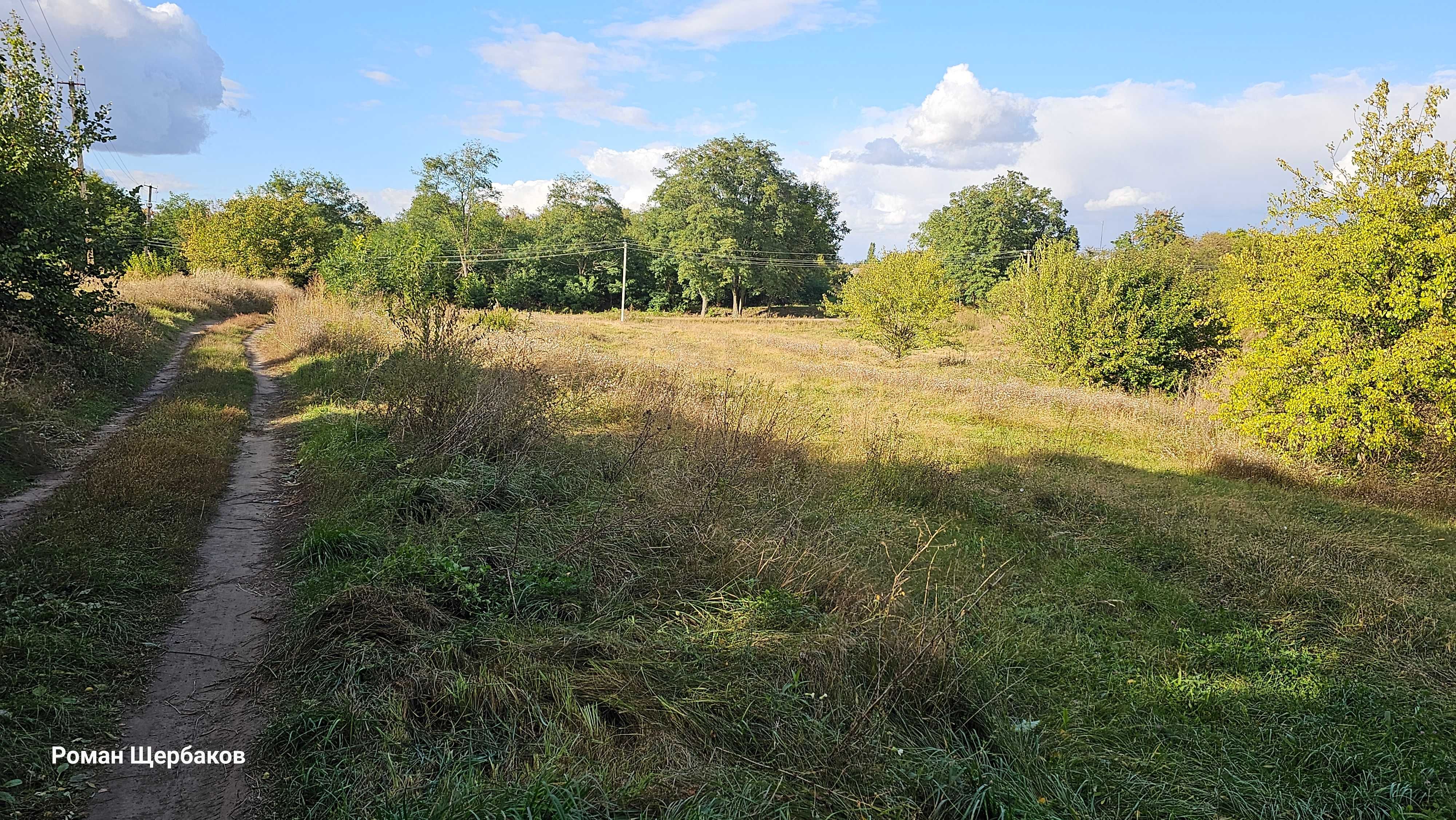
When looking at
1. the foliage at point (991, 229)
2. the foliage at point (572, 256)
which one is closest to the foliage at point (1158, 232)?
the foliage at point (991, 229)

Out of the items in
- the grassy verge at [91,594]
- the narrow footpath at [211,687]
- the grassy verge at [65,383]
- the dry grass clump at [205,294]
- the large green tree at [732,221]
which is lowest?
the narrow footpath at [211,687]

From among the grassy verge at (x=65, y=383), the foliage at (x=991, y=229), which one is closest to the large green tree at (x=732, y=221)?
the foliage at (x=991, y=229)

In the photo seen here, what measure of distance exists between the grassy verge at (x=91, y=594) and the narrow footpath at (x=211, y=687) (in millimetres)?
127

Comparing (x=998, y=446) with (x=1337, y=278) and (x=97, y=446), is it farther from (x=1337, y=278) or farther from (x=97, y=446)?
(x=97, y=446)

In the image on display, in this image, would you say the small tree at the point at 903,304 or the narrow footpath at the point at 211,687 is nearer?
the narrow footpath at the point at 211,687

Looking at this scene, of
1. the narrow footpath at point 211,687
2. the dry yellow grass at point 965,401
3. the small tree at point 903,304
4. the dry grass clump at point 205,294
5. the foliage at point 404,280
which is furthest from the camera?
the small tree at point 903,304

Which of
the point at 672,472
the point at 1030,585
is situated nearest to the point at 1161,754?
the point at 1030,585

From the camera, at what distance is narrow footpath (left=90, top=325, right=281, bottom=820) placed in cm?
342

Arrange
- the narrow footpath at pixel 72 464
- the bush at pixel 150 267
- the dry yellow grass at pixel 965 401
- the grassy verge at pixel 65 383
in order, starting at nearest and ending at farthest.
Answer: the narrow footpath at pixel 72 464, the grassy verge at pixel 65 383, the dry yellow grass at pixel 965 401, the bush at pixel 150 267

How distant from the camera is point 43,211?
896cm

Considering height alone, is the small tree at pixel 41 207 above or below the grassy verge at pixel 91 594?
above

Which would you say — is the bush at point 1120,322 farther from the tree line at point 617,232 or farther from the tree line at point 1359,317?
the tree line at point 617,232

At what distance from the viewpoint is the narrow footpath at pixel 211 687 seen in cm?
342

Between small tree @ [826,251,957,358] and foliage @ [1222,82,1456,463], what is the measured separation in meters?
16.0
